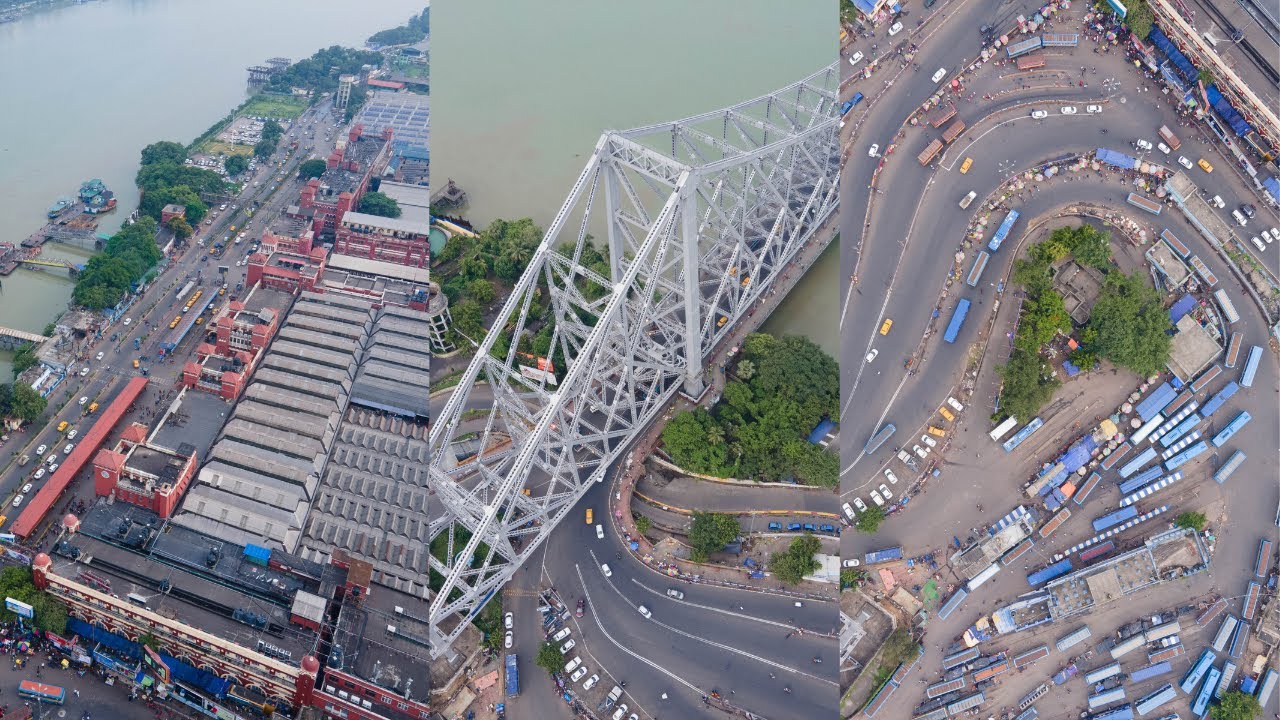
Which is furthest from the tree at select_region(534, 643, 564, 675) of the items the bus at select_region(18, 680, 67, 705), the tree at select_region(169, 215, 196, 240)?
the tree at select_region(169, 215, 196, 240)

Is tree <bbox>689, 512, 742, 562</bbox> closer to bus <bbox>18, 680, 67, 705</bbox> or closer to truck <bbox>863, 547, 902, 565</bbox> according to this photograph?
truck <bbox>863, 547, 902, 565</bbox>

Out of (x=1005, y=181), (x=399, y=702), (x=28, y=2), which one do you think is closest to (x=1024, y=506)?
(x=1005, y=181)

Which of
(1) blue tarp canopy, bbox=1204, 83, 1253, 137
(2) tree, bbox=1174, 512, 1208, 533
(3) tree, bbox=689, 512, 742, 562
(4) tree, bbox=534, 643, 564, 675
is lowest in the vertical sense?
(4) tree, bbox=534, 643, 564, 675

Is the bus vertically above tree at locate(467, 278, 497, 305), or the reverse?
tree at locate(467, 278, 497, 305)

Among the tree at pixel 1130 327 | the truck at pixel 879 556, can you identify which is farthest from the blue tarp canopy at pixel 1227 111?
the truck at pixel 879 556

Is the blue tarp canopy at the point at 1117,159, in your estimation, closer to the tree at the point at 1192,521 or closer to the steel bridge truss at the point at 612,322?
the steel bridge truss at the point at 612,322

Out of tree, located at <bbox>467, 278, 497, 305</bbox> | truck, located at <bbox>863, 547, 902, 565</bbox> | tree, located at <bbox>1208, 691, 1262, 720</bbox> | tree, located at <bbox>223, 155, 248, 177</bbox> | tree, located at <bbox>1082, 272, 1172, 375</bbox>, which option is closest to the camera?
tree, located at <bbox>1208, 691, 1262, 720</bbox>

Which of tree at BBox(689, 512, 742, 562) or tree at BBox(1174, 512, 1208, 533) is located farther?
tree at BBox(1174, 512, 1208, 533)
